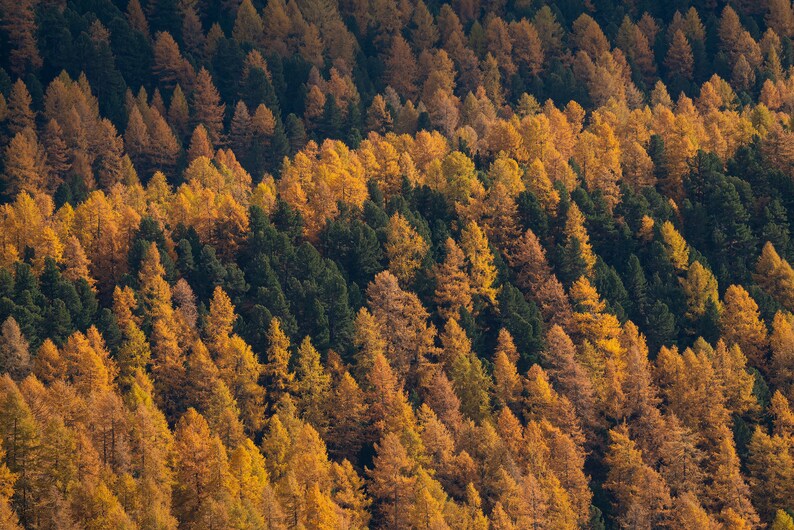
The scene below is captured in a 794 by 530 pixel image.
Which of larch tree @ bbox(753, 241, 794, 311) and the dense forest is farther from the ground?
larch tree @ bbox(753, 241, 794, 311)

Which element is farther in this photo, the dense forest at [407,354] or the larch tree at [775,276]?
the larch tree at [775,276]

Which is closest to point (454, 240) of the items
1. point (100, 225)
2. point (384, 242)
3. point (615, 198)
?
point (384, 242)

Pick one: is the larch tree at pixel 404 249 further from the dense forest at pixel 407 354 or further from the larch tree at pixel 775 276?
the larch tree at pixel 775 276

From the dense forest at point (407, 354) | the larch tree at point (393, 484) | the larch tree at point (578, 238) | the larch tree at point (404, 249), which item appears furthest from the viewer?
the larch tree at point (578, 238)

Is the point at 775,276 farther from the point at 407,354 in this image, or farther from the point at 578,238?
the point at 407,354

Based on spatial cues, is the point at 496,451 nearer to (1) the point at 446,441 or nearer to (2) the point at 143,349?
(1) the point at 446,441

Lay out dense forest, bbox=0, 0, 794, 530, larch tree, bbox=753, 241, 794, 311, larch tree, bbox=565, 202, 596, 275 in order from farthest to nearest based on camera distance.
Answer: larch tree, bbox=753, 241, 794, 311, larch tree, bbox=565, 202, 596, 275, dense forest, bbox=0, 0, 794, 530

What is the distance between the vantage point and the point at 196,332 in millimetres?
159125

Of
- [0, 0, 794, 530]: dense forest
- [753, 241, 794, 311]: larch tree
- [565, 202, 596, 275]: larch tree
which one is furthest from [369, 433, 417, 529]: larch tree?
[753, 241, 794, 311]: larch tree

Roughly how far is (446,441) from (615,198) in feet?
147

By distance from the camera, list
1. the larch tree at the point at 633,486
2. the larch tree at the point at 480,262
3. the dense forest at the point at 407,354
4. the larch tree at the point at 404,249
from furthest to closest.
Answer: the larch tree at the point at 404,249 < the larch tree at the point at 480,262 < the larch tree at the point at 633,486 < the dense forest at the point at 407,354

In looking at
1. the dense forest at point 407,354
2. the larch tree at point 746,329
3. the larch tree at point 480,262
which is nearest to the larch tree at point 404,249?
the dense forest at point 407,354

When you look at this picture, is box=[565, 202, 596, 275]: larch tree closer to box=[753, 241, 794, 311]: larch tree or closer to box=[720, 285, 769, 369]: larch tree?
box=[720, 285, 769, 369]: larch tree

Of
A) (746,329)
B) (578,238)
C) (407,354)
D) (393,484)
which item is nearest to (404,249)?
(407,354)
